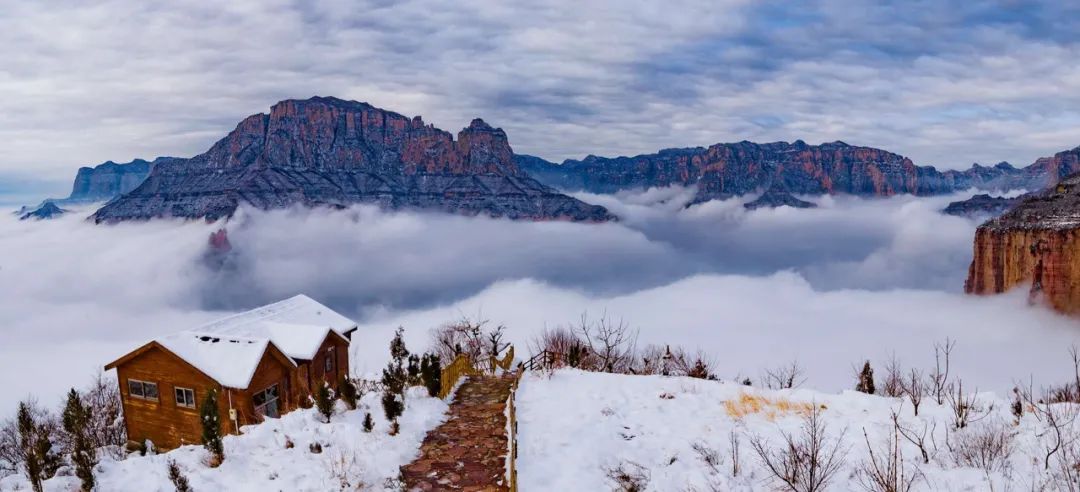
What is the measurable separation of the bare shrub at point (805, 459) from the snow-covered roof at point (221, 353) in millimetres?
23537

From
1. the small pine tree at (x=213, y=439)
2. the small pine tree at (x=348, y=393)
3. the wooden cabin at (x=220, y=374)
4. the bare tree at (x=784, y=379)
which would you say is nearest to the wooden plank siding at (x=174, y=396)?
the wooden cabin at (x=220, y=374)

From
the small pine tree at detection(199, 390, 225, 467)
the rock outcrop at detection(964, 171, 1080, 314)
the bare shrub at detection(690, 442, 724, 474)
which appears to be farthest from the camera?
the rock outcrop at detection(964, 171, 1080, 314)

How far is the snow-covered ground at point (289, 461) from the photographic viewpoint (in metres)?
12.5

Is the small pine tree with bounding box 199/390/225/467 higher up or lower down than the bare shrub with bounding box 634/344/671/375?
higher up

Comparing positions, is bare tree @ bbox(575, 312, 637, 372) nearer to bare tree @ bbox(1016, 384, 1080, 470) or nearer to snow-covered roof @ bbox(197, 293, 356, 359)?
snow-covered roof @ bbox(197, 293, 356, 359)

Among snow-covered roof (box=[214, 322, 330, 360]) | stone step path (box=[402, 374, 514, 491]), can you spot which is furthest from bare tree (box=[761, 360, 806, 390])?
snow-covered roof (box=[214, 322, 330, 360])

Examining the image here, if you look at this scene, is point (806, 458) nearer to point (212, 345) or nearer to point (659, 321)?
point (212, 345)

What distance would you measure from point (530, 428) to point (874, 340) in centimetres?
18438

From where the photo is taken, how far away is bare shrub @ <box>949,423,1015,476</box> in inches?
445

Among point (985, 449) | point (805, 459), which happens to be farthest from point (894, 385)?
point (805, 459)

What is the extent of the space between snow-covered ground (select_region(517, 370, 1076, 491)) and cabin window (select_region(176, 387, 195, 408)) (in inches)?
764

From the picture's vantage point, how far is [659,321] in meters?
190

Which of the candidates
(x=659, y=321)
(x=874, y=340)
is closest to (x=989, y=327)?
(x=874, y=340)

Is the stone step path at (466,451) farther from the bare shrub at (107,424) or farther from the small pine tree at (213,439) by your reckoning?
the bare shrub at (107,424)
